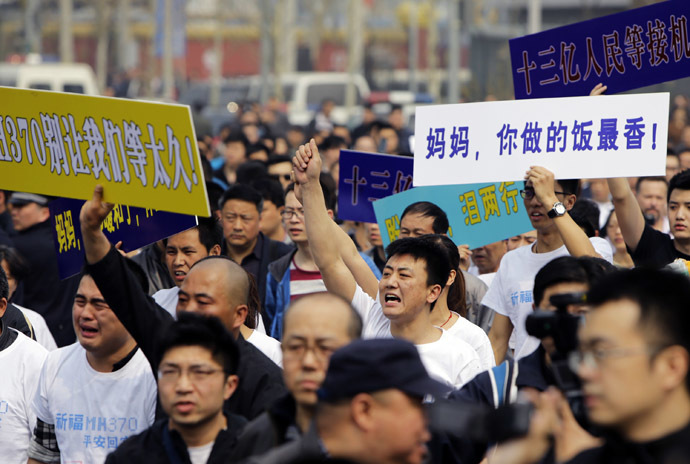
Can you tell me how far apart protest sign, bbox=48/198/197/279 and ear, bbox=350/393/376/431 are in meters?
2.09

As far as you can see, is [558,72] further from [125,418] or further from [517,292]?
[125,418]

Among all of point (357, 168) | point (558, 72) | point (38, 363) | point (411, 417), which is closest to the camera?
point (411, 417)

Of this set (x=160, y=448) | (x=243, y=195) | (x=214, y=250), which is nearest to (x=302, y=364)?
(x=160, y=448)

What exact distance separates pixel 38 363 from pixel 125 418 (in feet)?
2.55

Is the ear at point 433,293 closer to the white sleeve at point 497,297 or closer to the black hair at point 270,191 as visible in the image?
the white sleeve at point 497,297

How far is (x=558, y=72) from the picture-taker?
6.62 metres

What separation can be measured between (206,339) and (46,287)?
4.48 metres

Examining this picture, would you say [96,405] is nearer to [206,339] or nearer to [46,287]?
[206,339]

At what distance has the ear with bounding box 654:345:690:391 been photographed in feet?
10.4

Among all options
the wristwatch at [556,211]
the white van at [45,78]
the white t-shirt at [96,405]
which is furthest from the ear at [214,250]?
the white van at [45,78]

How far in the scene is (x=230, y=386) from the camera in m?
4.29

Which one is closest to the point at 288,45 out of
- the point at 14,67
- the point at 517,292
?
the point at 14,67

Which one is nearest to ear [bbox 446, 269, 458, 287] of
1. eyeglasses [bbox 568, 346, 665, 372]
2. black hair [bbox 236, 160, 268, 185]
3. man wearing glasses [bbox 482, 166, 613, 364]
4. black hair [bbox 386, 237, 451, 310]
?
black hair [bbox 386, 237, 451, 310]

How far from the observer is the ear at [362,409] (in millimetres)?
3410
